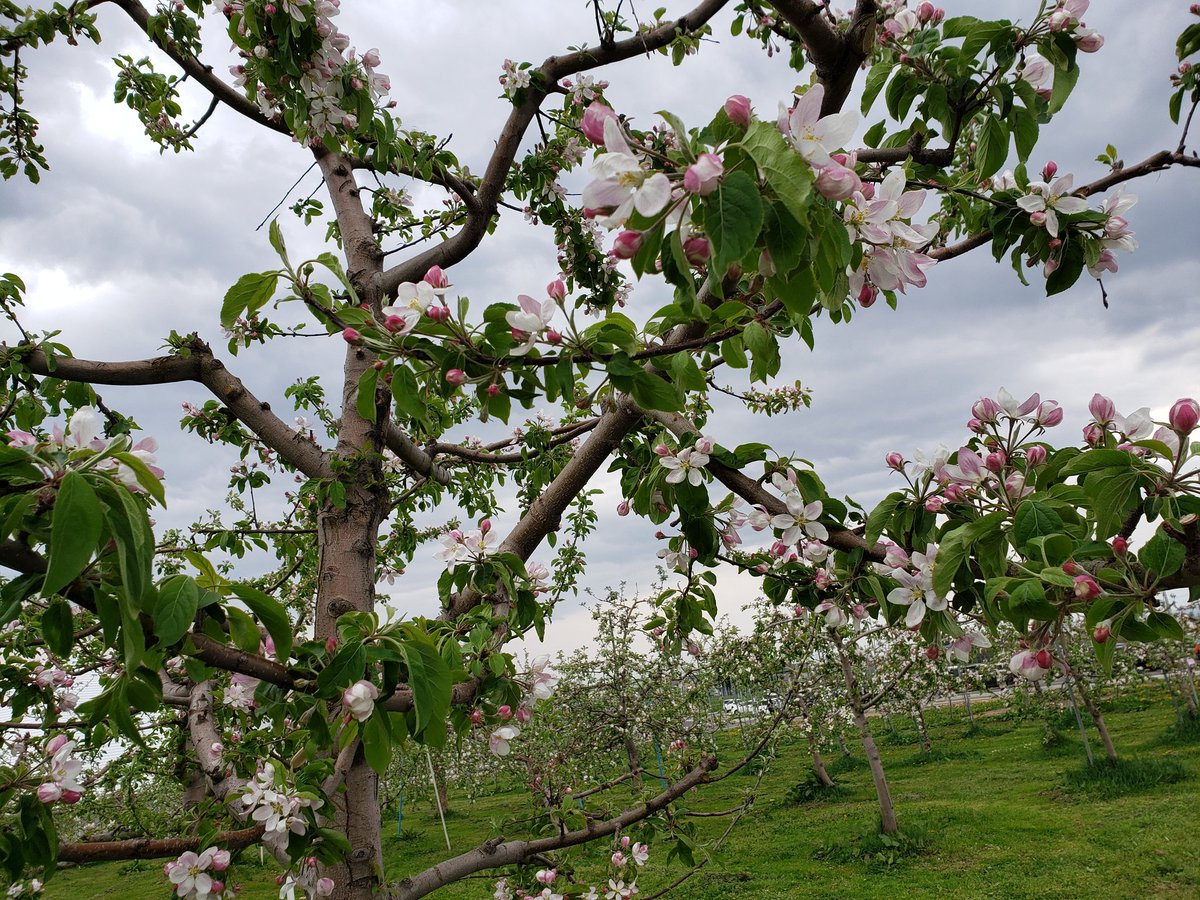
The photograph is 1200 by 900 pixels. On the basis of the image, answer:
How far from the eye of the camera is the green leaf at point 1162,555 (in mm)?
1045

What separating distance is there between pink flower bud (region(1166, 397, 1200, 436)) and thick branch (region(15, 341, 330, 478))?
2.34 m

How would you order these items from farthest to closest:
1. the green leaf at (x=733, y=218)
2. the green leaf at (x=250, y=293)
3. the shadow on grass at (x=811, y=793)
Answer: the shadow on grass at (x=811, y=793), the green leaf at (x=250, y=293), the green leaf at (x=733, y=218)

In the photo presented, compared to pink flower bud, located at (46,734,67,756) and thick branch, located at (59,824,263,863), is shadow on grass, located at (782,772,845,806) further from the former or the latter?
pink flower bud, located at (46,734,67,756)

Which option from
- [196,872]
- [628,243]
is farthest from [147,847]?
[628,243]

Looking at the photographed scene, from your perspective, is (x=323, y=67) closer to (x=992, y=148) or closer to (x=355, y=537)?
(x=355, y=537)

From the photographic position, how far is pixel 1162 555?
41.8 inches

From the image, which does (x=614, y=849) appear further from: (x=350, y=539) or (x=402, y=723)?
(x=402, y=723)

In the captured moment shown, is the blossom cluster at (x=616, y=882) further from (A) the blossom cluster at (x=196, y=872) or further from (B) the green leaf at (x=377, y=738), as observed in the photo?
(B) the green leaf at (x=377, y=738)

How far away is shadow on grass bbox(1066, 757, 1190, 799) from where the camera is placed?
869cm

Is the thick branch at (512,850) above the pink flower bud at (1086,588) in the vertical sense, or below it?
below

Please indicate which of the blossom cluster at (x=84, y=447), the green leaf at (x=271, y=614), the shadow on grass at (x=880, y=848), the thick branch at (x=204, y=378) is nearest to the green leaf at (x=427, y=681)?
the green leaf at (x=271, y=614)

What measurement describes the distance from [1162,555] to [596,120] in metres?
1.05

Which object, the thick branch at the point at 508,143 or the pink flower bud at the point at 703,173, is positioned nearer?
the pink flower bud at the point at 703,173

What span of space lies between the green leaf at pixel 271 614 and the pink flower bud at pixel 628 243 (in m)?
0.86
